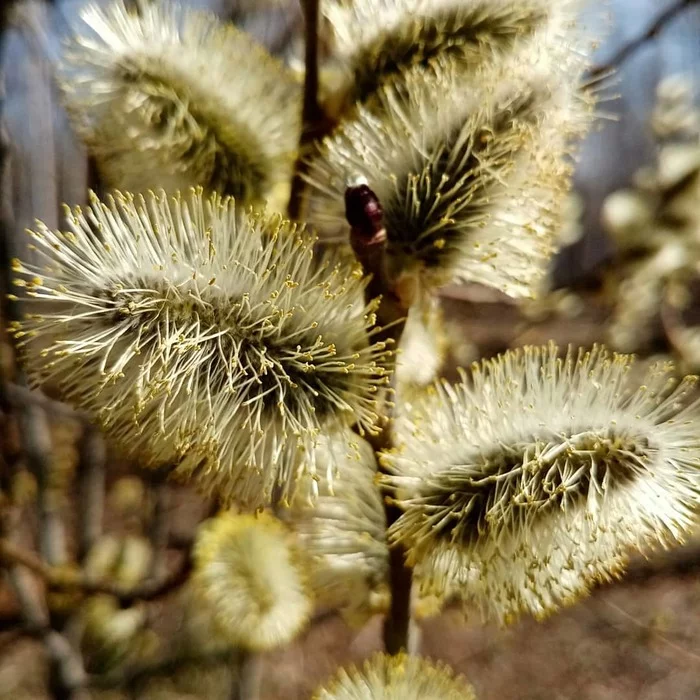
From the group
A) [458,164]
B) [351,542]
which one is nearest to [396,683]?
[351,542]

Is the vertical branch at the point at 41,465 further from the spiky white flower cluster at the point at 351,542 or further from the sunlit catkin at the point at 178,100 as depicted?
the spiky white flower cluster at the point at 351,542

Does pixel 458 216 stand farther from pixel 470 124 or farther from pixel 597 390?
pixel 597 390

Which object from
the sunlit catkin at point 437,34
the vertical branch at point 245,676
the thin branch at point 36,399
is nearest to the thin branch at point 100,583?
the thin branch at point 36,399

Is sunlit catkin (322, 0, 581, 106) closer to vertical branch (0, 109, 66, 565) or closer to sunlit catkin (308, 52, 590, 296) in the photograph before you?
sunlit catkin (308, 52, 590, 296)

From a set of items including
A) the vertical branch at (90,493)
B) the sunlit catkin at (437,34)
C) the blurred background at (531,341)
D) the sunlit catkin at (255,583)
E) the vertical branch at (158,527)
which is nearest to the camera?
the sunlit catkin at (437,34)

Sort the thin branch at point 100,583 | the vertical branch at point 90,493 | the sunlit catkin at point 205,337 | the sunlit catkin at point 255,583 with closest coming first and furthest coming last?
the sunlit catkin at point 205,337 → the sunlit catkin at point 255,583 → the thin branch at point 100,583 → the vertical branch at point 90,493

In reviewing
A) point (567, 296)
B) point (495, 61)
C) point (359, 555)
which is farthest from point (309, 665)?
point (495, 61)

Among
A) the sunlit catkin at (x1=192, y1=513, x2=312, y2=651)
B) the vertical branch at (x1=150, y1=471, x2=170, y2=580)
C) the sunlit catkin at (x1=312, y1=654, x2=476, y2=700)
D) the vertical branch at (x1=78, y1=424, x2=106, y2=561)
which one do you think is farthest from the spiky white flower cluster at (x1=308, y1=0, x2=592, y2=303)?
the vertical branch at (x1=78, y1=424, x2=106, y2=561)
